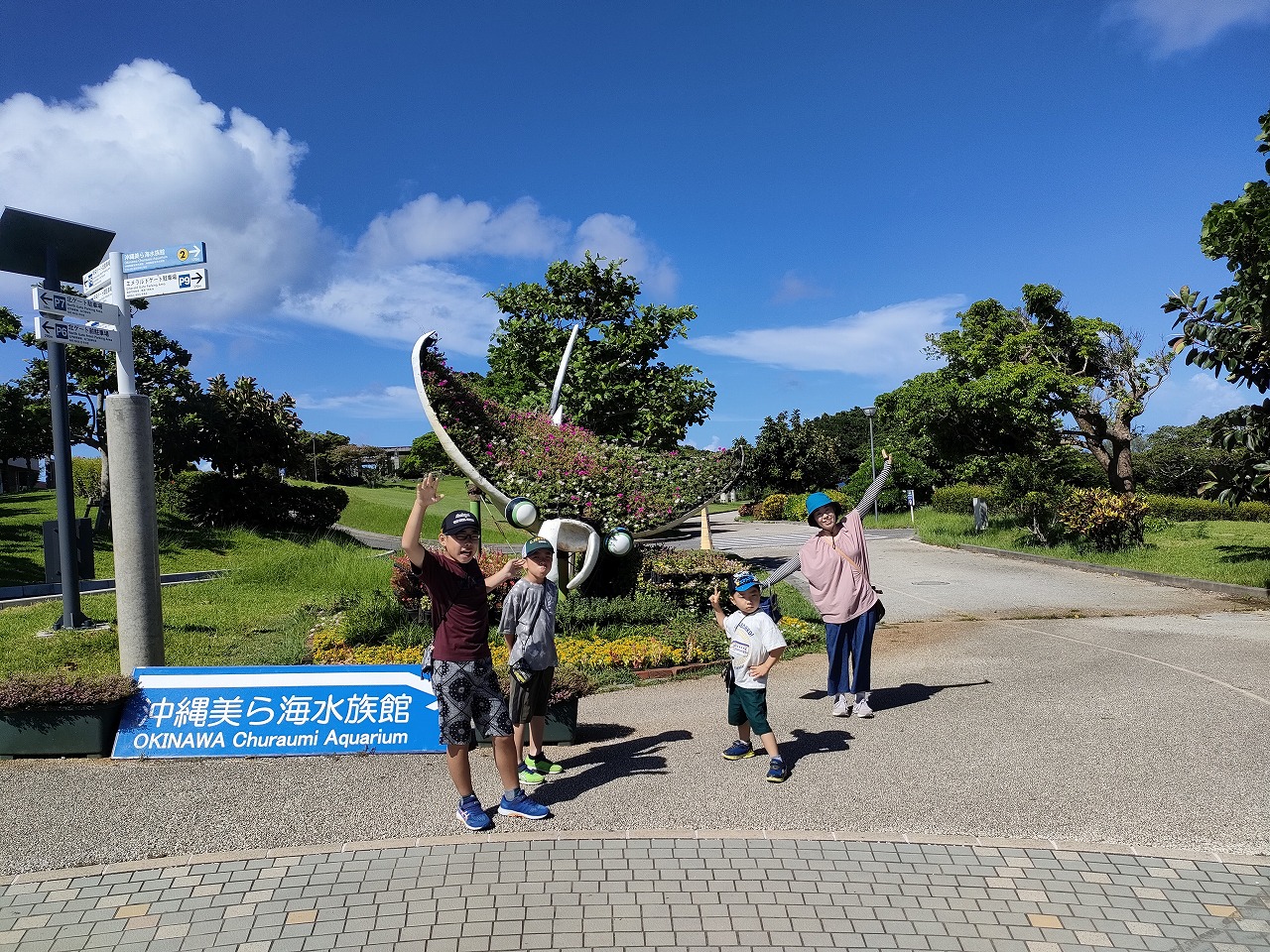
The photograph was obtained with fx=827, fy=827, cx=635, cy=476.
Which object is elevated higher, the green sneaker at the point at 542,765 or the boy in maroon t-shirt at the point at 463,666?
the boy in maroon t-shirt at the point at 463,666

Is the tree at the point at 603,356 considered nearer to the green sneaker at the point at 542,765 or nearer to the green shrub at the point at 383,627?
the green shrub at the point at 383,627

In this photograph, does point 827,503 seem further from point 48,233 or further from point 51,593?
point 51,593

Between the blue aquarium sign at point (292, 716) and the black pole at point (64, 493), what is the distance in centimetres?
424

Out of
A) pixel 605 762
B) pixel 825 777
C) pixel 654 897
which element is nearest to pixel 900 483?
pixel 825 777

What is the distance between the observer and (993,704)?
6.86 metres

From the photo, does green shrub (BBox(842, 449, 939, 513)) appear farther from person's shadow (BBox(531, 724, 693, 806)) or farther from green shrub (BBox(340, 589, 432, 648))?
person's shadow (BBox(531, 724, 693, 806))

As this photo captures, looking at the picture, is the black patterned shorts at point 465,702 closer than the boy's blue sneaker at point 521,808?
Yes

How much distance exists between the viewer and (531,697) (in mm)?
5199

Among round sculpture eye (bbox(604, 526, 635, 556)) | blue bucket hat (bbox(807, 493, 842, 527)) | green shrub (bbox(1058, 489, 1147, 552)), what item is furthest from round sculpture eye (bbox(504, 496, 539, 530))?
green shrub (bbox(1058, 489, 1147, 552))

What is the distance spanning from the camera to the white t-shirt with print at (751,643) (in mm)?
5227

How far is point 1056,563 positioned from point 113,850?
59.8 feet

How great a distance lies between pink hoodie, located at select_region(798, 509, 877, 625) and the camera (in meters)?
6.64

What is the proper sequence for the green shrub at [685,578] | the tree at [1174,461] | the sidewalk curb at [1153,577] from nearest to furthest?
the green shrub at [685,578], the sidewalk curb at [1153,577], the tree at [1174,461]

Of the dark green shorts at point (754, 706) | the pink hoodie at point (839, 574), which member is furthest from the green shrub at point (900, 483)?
the dark green shorts at point (754, 706)
